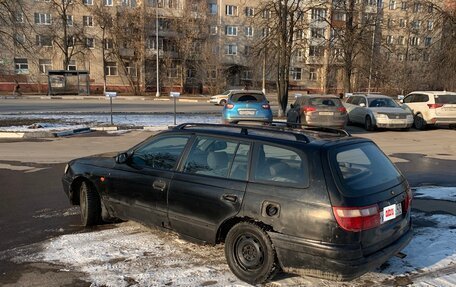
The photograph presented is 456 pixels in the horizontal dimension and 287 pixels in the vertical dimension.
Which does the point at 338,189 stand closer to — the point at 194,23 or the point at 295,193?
the point at 295,193

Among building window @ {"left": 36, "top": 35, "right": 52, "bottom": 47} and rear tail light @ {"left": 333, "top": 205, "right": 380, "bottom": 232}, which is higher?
building window @ {"left": 36, "top": 35, "right": 52, "bottom": 47}

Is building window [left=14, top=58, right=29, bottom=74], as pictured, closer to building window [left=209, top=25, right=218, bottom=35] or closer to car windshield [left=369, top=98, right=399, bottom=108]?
building window [left=209, top=25, right=218, bottom=35]

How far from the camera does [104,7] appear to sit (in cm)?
5688

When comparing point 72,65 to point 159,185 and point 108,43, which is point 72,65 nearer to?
point 108,43

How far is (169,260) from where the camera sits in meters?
4.49

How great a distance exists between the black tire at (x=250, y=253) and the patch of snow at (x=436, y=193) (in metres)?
4.43

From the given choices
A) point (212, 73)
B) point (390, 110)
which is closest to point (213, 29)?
point (212, 73)

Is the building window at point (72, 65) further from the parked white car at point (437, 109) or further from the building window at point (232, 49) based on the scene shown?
the parked white car at point (437, 109)

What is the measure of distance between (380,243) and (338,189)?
2.33 ft

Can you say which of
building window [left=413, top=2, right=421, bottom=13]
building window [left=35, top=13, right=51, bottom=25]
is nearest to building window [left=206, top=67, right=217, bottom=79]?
building window [left=35, top=13, right=51, bottom=25]

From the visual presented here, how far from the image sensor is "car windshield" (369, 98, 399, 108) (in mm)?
18578

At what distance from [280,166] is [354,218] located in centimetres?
83

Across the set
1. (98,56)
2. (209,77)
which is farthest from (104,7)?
(209,77)

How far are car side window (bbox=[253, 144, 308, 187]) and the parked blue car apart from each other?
1092 centimetres
